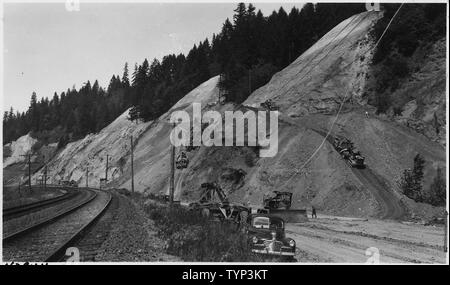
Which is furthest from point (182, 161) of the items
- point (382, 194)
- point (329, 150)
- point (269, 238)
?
point (269, 238)

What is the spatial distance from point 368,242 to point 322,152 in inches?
958

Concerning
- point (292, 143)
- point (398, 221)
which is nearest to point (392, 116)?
point (292, 143)

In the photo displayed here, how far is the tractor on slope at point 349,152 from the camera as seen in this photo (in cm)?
3981

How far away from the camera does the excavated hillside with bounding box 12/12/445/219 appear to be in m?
36.7

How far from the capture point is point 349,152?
41312 mm

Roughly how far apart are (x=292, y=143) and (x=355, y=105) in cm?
1105

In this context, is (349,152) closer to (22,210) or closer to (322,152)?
(322,152)

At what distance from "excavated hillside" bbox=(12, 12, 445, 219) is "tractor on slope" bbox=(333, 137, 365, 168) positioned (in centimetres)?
66

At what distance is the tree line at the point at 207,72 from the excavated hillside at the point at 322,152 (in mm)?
6462

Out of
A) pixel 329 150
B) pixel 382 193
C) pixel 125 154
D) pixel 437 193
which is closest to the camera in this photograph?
pixel 437 193

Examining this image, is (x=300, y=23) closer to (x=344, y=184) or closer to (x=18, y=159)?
(x=344, y=184)

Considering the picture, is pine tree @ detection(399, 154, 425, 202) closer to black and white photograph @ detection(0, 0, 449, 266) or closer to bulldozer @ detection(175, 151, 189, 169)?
black and white photograph @ detection(0, 0, 449, 266)

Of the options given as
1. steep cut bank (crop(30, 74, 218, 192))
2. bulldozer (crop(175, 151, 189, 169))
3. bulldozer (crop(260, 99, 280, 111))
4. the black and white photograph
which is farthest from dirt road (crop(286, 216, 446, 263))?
steep cut bank (crop(30, 74, 218, 192))
